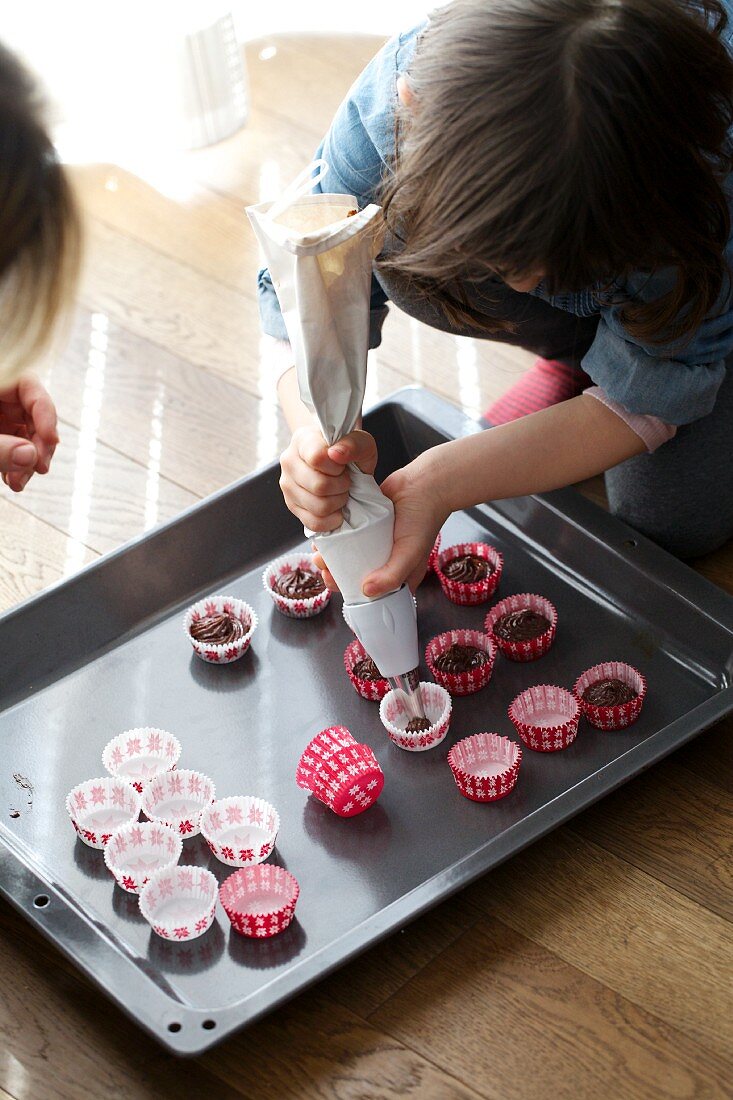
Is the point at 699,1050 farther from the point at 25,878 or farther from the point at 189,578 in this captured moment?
the point at 189,578

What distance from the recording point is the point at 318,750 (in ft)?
3.41

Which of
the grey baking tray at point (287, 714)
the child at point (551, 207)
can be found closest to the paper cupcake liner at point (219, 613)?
the grey baking tray at point (287, 714)

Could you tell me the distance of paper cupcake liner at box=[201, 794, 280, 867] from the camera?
102 cm

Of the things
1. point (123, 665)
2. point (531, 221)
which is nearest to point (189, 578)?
point (123, 665)

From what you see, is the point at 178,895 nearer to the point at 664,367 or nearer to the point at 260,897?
the point at 260,897

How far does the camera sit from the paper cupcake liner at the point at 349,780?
101cm

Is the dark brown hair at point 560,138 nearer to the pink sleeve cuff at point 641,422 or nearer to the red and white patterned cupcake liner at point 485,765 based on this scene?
the pink sleeve cuff at point 641,422

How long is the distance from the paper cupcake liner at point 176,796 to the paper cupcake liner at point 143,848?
1.1 inches

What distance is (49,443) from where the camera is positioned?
112 cm

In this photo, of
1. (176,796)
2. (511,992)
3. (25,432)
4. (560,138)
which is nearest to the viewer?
(560,138)

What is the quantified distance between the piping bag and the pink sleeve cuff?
0.23 meters

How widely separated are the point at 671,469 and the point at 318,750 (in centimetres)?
46

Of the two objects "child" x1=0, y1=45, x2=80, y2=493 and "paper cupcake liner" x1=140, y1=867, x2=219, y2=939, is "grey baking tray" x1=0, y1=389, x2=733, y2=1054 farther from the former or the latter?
"child" x1=0, y1=45, x2=80, y2=493

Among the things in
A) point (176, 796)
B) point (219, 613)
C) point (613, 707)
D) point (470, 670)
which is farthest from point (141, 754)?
point (613, 707)
